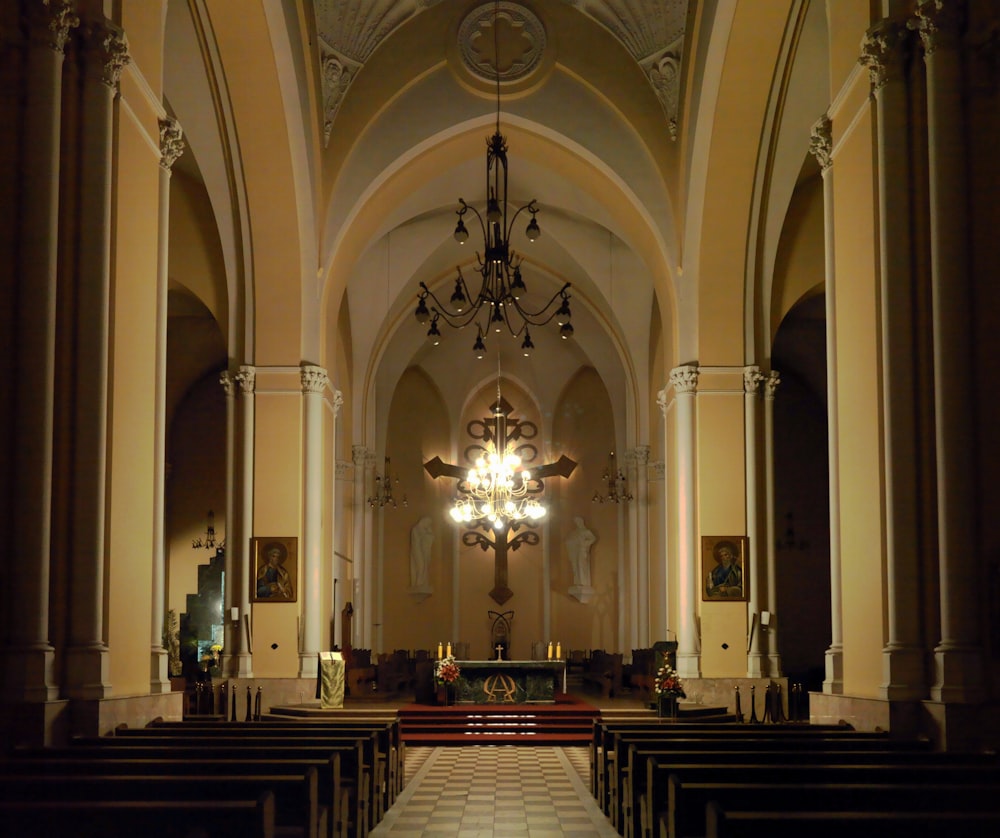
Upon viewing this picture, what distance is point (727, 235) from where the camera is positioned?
15727 mm

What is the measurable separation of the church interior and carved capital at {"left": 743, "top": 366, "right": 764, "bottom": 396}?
5cm

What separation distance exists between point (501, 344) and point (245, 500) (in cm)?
1214

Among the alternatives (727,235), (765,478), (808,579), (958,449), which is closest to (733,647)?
(765,478)

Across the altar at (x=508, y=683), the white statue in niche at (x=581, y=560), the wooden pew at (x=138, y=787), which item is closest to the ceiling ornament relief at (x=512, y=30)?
the altar at (x=508, y=683)

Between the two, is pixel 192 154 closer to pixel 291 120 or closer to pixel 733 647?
pixel 291 120

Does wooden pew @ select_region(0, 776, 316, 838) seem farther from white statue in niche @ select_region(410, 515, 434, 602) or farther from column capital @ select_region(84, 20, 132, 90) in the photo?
white statue in niche @ select_region(410, 515, 434, 602)

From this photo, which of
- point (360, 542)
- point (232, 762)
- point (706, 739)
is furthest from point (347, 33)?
point (232, 762)

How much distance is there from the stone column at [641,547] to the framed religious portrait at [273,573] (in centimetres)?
934

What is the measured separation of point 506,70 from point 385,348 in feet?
26.7

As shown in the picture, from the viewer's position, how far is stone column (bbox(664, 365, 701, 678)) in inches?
626

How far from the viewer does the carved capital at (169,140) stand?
9.46m

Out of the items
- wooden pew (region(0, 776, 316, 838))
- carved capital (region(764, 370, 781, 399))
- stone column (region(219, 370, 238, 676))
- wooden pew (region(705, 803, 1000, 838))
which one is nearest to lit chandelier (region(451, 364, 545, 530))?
stone column (region(219, 370, 238, 676))

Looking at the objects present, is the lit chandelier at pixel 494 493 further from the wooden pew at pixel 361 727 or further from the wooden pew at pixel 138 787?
the wooden pew at pixel 138 787

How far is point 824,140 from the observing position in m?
9.45
